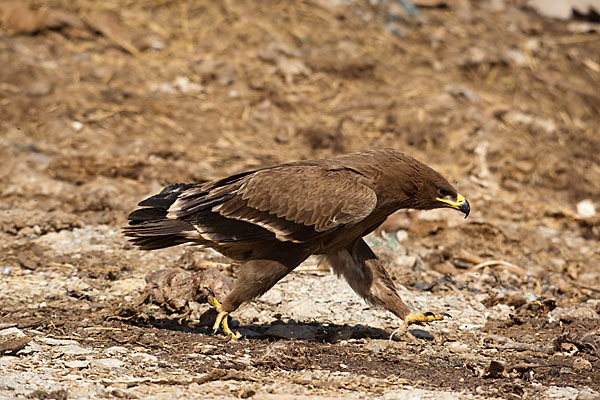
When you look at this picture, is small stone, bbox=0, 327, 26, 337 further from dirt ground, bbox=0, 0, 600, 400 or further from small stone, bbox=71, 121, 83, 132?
small stone, bbox=71, 121, 83, 132

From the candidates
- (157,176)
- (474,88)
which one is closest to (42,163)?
(157,176)

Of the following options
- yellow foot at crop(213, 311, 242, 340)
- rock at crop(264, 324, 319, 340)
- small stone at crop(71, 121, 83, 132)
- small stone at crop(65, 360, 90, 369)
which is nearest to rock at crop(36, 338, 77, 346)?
small stone at crop(65, 360, 90, 369)

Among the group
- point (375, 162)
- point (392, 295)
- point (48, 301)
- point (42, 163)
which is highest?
point (375, 162)

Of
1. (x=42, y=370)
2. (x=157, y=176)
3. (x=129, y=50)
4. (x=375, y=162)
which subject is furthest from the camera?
(x=129, y=50)

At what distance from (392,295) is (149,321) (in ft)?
5.99

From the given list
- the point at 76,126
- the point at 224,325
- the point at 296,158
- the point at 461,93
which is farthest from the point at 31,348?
the point at 461,93

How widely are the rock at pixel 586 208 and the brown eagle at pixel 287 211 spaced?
460 cm

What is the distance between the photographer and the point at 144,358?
518 cm

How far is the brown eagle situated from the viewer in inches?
223

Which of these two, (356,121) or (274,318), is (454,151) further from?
(274,318)

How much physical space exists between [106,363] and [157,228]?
1.16 meters

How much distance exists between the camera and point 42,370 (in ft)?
15.7

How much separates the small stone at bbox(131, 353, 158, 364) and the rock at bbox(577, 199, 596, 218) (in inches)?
253

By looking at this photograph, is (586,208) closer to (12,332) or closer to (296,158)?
(296,158)
